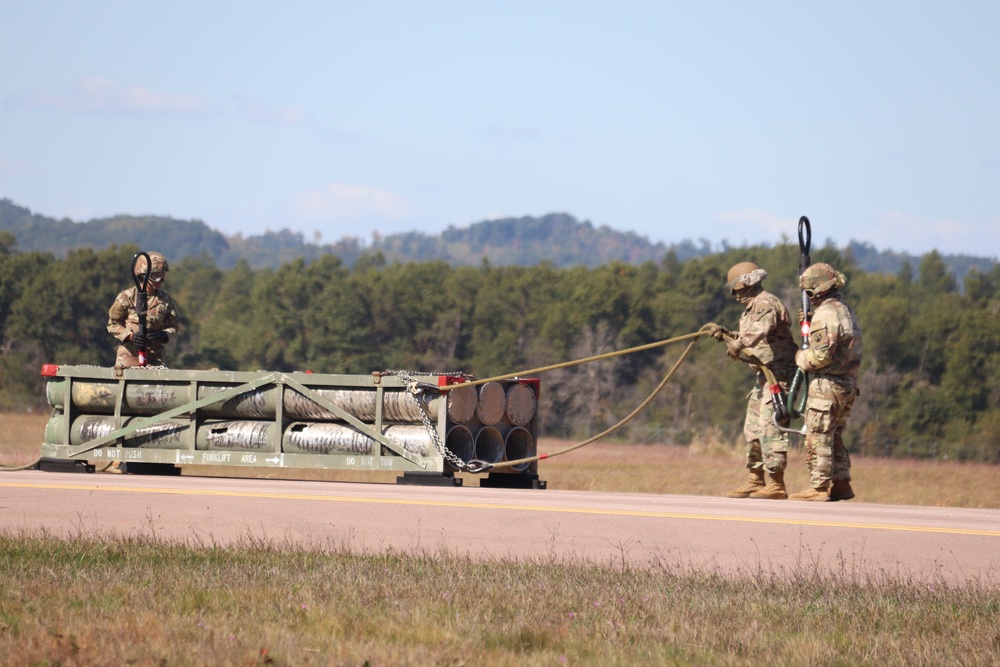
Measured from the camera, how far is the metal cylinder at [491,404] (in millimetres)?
14875

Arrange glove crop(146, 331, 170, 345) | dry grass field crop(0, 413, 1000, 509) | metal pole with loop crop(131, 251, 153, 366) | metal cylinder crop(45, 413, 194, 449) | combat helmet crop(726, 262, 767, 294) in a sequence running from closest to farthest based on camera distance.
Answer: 1. combat helmet crop(726, 262, 767, 294)
2. metal cylinder crop(45, 413, 194, 449)
3. metal pole with loop crop(131, 251, 153, 366)
4. glove crop(146, 331, 170, 345)
5. dry grass field crop(0, 413, 1000, 509)

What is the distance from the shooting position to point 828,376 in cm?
1291

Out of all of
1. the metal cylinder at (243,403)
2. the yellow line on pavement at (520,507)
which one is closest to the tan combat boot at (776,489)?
the yellow line on pavement at (520,507)

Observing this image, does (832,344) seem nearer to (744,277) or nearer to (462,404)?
(744,277)

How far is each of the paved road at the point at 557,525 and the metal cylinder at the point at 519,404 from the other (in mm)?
2082

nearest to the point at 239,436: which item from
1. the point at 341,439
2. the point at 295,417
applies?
the point at 295,417

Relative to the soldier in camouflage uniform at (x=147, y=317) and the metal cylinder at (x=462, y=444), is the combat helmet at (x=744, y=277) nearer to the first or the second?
the metal cylinder at (x=462, y=444)

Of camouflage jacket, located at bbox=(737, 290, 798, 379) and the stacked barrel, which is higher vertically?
camouflage jacket, located at bbox=(737, 290, 798, 379)

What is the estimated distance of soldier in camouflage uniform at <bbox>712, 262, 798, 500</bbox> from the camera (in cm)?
1337

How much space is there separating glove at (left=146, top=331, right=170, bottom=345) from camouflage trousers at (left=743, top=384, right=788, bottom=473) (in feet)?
26.2

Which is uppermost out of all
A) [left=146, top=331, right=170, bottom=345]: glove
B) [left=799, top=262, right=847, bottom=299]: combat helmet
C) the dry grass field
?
[left=799, top=262, right=847, bottom=299]: combat helmet

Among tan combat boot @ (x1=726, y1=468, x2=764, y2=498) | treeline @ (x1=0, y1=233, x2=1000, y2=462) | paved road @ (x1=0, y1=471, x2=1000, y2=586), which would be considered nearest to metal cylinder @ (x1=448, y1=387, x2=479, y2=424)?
paved road @ (x1=0, y1=471, x2=1000, y2=586)

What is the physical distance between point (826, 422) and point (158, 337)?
355 inches

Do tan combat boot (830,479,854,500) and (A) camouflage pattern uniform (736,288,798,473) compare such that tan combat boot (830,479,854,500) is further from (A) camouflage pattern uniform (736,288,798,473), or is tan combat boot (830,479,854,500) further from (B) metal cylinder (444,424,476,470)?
(B) metal cylinder (444,424,476,470)
